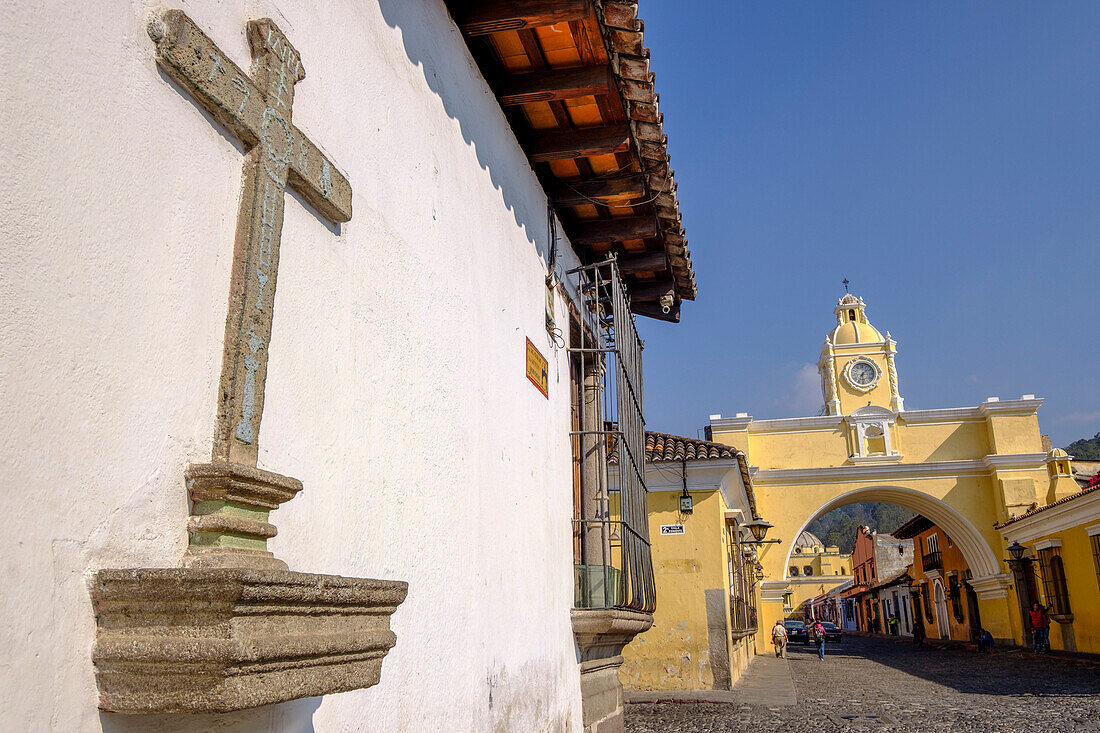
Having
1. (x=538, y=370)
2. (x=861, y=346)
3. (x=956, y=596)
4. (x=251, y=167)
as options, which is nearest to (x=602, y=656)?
(x=538, y=370)

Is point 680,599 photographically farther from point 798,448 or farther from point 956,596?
point 956,596

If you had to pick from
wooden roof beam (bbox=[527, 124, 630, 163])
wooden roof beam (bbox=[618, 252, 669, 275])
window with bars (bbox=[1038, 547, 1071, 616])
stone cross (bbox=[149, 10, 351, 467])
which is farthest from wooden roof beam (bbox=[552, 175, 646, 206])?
window with bars (bbox=[1038, 547, 1071, 616])

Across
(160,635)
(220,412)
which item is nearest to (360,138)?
(220,412)

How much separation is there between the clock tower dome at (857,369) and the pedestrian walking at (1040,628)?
985cm

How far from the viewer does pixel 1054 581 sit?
21.1 metres

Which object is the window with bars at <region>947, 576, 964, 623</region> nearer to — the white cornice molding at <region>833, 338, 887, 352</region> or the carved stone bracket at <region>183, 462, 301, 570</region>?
the white cornice molding at <region>833, 338, 887, 352</region>

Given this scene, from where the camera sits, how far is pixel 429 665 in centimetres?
282

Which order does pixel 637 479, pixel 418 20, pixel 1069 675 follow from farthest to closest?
1. pixel 1069 675
2. pixel 637 479
3. pixel 418 20

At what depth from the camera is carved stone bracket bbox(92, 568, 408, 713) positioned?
4.57ft

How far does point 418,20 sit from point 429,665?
2.39 meters

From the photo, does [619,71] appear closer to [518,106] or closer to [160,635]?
[518,106]

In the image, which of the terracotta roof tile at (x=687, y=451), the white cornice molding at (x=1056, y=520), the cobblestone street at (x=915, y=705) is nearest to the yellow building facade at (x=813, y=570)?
the white cornice molding at (x=1056, y=520)

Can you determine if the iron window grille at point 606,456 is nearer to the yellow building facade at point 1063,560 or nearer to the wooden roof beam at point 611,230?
the wooden roof beam at point 611,230

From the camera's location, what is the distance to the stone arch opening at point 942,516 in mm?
25625
